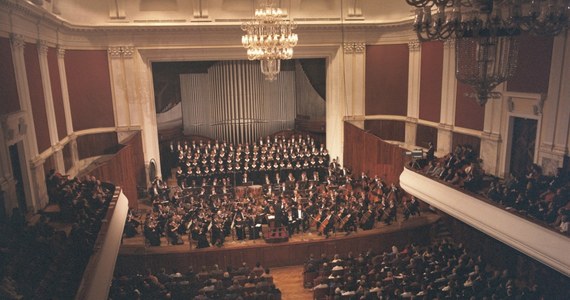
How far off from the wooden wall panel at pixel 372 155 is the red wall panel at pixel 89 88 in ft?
29.8

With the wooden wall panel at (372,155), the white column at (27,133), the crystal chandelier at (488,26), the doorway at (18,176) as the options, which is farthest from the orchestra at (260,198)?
the crystal chandelier at (488,26)

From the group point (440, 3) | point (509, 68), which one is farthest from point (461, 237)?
point (440, 3)

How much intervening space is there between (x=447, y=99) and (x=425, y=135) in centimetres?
189

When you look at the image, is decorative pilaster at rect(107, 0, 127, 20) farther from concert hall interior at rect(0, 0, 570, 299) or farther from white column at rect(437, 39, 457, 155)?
white column at rect(437, 39, 457, 155)

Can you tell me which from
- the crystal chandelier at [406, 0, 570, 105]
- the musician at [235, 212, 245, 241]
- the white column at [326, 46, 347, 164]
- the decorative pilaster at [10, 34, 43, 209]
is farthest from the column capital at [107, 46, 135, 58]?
the crystal chandelier at [406, 0, 570, 105]

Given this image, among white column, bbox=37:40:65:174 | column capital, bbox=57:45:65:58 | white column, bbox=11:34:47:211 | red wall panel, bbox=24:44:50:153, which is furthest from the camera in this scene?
column capital, bbox=57:45:65:58

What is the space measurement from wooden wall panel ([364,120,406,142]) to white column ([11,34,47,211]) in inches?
477

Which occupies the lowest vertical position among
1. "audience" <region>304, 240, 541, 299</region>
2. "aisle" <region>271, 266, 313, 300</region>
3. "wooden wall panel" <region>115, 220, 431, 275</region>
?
"aisle" <region>271, 266, 313, 300</region>

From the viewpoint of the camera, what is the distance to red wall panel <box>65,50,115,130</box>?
14.6 meters

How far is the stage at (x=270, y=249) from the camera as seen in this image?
1122 cm

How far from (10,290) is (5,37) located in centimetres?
562

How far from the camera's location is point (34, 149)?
10102mm

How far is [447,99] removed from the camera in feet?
47.3

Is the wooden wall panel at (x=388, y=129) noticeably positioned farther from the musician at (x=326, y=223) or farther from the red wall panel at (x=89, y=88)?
the red wall panel at (x=89, y=88)
